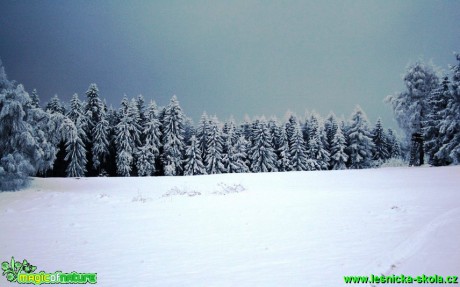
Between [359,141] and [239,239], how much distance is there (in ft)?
175

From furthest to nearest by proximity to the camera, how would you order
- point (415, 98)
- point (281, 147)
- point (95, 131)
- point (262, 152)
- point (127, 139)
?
1. point (281, 147)
2. point (262, 152)
3. point (127, 139)
4. point (95, 131)
5. point (415, 98)

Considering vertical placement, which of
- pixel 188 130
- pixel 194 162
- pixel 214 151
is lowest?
pixel 194 162

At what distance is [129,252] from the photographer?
22.1 feet

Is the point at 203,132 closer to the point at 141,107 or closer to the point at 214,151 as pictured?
the point at 214,151

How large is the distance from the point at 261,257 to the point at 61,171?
4983 cm

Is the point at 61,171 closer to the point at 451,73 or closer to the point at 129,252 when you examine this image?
the point at 129,252

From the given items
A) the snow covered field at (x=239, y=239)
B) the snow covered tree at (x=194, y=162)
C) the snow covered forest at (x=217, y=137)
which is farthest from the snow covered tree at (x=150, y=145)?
the snow covered field at (x=239, y=239)

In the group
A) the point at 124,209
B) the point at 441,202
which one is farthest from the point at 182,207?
the point at 441,202

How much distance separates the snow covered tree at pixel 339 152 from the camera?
182ft

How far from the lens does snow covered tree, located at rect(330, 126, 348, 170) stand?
55531mm

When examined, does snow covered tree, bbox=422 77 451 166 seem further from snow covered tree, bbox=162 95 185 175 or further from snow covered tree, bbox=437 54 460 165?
snow covered tree, bbox=162 95 185 175

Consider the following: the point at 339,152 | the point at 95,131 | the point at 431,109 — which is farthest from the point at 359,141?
the point at 95,131

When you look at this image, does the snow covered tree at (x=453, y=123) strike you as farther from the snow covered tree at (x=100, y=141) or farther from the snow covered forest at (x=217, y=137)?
the snow covered tree at (x=100, y=141)

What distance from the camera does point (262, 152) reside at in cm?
5575
